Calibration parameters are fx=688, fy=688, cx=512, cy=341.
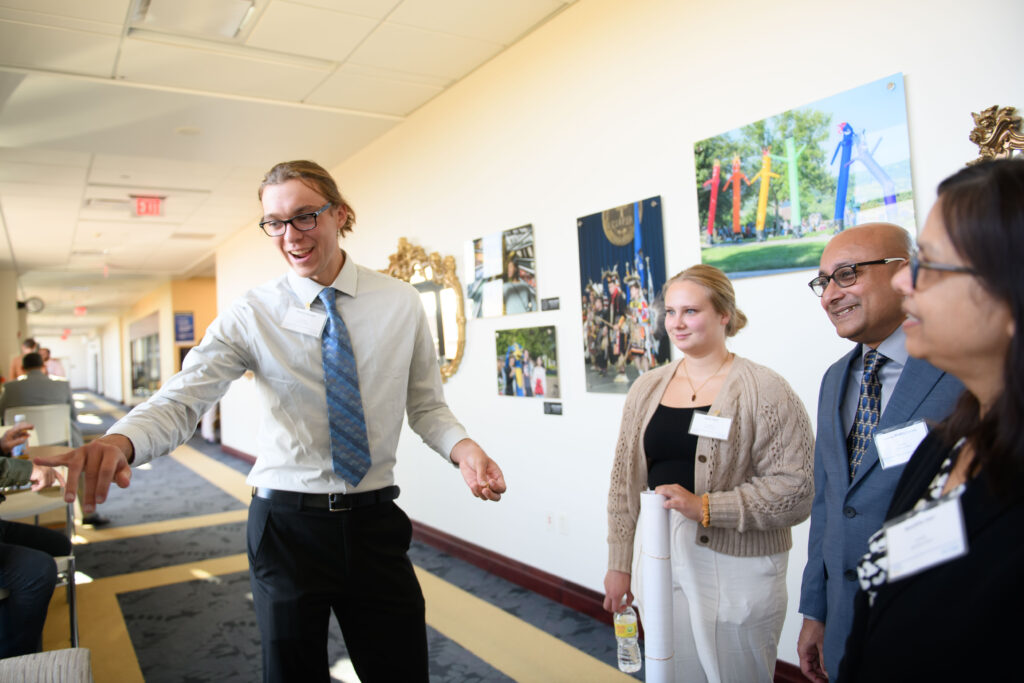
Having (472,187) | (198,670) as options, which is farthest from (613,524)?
(472,187)

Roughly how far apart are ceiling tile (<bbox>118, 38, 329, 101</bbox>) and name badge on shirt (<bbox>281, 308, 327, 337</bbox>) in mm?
2959

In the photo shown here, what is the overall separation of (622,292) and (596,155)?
78 centimetres

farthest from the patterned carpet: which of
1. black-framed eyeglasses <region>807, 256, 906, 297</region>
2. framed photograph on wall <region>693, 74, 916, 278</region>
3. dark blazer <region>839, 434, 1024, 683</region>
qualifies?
dark blazer <region>839, 434, 1024, 683</region>

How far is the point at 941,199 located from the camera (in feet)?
3.02

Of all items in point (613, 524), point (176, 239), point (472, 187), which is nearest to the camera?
point (613, 524)

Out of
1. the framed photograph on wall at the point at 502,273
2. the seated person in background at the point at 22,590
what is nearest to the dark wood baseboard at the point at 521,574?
the framed photograph on wall at the point at 502,273

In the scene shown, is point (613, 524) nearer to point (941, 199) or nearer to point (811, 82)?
point (941, 199)

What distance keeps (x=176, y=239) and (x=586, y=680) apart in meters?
9.49

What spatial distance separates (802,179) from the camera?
2.64m

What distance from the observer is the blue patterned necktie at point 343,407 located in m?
1.75

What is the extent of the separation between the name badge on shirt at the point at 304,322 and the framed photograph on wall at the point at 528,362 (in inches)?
94.4

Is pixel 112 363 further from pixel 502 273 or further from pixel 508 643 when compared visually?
pixel 508 643

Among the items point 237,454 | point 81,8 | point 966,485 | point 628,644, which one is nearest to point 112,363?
point 237,454

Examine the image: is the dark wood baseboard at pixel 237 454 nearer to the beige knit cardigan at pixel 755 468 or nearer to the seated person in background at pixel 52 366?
the seated person in background at pixel 52 366
